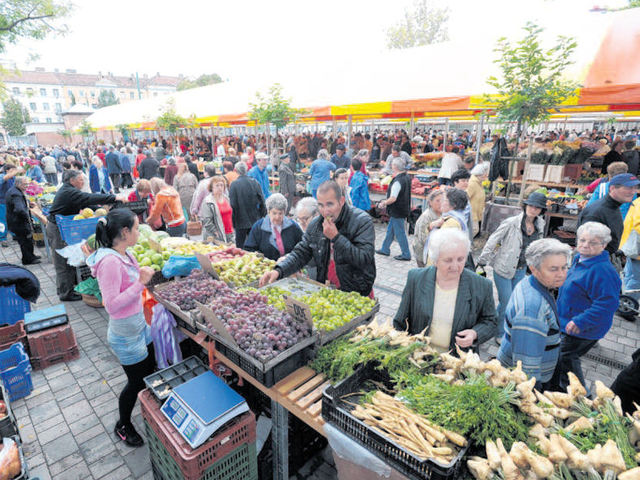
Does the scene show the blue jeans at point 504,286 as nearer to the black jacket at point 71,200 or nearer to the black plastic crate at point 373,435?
the black plastic crate at point 373,435

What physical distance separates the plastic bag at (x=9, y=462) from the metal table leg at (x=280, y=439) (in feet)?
5.11

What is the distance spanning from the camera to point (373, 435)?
5.87ft

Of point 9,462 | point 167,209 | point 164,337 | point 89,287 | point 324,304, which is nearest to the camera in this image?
point 9,462

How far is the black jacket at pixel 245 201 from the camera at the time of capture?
6359 millimetres

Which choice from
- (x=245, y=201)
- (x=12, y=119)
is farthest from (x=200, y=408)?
(x=12, y=119)

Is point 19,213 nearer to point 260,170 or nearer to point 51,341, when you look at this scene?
point 51,341

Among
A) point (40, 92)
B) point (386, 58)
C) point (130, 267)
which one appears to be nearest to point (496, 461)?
point (130, 267)

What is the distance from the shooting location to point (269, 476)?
285 cm

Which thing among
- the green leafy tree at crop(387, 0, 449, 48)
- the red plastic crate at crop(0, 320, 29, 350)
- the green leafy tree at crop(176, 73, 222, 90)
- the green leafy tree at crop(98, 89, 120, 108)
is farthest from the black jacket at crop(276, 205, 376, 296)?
the green leafy tree at crop(98, 89, 120, 108)

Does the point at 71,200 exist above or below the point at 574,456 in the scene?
above

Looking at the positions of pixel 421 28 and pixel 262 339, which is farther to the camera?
pixel 421 28

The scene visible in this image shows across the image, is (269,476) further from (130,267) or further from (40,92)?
(40,92)

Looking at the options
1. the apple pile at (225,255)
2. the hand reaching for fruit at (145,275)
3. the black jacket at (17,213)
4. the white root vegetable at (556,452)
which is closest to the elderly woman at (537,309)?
the white root vegetable at (556,452)

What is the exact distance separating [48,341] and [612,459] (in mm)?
5550
